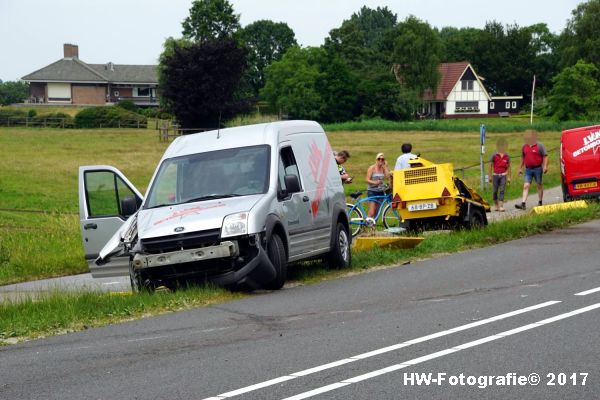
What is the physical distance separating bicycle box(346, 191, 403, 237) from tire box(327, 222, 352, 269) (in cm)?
437

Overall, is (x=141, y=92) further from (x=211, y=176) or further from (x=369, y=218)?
(x=211, y=176)

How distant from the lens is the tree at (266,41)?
153 m

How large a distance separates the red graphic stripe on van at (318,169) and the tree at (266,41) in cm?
13631

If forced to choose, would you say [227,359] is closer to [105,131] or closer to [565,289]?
[565,289]

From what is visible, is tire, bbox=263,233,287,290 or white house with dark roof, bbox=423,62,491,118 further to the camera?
white house with dark roof, bbox=423,62,491,118

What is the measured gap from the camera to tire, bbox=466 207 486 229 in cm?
2003

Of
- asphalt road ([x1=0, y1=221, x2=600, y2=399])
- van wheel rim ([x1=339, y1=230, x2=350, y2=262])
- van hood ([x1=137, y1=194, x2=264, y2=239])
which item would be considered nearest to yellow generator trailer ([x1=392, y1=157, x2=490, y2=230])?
van wheel rim ([x1=339, y1=230, x2=350, y2=262])

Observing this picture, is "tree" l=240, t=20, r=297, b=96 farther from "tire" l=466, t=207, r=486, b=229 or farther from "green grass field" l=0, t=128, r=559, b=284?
"tire" l=466, t=207, r=486, b=229

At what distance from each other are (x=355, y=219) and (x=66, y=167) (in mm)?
37337

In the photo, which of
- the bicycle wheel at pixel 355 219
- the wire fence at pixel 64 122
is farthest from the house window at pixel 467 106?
the bicycle wheel at pixel 355 219

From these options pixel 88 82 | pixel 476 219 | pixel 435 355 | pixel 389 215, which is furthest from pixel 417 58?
pixel 435 355

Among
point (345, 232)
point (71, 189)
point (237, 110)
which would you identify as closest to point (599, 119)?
point (237, 110)

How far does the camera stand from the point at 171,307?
12109mm

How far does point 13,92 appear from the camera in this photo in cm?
18500
